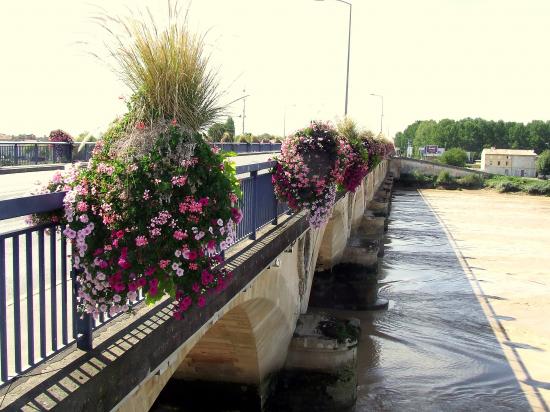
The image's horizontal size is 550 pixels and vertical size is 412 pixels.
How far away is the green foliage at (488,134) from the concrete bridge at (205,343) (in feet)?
463

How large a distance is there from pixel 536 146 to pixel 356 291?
5457 inches

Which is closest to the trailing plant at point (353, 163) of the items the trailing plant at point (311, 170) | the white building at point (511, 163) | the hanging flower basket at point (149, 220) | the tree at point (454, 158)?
the trailing plant at point (311, 170)

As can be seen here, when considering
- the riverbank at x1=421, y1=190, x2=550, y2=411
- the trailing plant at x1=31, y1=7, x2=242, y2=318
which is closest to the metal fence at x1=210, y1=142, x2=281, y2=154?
the riverbank at x1=421, y1=190, x2=550, y2=411

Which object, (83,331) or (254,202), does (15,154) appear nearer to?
(254,202)

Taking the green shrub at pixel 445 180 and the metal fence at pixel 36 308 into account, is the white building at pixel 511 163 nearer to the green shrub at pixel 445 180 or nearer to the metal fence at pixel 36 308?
the green shrub at pixel 445 180

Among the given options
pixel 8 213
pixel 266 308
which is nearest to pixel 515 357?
pixel 266 308

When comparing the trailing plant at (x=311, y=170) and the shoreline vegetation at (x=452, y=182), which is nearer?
the trailing plant at (x=311, y=170)

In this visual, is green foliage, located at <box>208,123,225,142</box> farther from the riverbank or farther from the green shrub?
the green shrub

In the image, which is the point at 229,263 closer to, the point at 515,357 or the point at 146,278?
the point at 146,278

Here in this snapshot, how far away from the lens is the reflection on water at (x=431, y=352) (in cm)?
1134

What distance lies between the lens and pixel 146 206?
142 inches

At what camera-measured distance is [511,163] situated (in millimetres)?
109500

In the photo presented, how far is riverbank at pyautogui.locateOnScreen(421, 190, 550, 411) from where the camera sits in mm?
13680

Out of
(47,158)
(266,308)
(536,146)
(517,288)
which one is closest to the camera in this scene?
(266,308)
